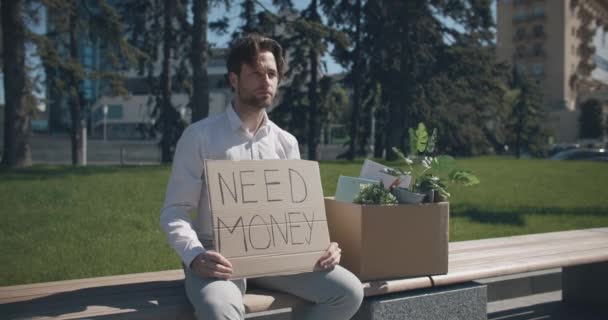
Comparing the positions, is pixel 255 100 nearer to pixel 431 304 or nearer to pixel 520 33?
pixel 431 304

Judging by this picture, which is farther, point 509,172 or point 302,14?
point 302,14

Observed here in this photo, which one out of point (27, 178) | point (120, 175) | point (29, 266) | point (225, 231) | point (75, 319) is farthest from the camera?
point (120, 175)

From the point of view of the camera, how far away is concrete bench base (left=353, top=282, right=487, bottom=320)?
10.5 ft

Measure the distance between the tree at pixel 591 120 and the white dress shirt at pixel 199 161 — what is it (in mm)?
68944

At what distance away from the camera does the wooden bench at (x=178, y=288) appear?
2.62 m

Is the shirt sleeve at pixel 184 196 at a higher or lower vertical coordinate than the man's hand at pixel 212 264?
higher

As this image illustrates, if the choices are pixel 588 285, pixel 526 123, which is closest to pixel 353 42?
pixel 588 285

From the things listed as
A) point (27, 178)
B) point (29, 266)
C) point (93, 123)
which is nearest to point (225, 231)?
point (29, 266)

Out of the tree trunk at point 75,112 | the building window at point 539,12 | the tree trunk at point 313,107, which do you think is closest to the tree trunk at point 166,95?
the tree trunk at point 75,112

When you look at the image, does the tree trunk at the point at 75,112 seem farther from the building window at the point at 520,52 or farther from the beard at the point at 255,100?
the building window at the point at 520,52

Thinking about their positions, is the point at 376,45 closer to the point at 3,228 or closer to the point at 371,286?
the point at 3,228

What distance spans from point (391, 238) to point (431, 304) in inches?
21.9

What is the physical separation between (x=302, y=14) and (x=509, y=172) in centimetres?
1051

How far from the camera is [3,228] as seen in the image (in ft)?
20.7
